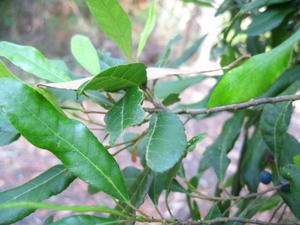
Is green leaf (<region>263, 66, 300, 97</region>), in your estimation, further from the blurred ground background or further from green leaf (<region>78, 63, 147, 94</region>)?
the blurred ground background

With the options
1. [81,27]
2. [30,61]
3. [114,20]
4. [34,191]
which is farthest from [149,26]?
[81,27]

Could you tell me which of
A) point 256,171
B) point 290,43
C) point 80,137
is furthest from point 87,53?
point 256,171

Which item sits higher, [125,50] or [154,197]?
[125,50]

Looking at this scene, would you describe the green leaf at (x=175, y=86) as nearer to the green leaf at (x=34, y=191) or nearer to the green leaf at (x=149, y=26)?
the green leaf at (x=149, y=26)

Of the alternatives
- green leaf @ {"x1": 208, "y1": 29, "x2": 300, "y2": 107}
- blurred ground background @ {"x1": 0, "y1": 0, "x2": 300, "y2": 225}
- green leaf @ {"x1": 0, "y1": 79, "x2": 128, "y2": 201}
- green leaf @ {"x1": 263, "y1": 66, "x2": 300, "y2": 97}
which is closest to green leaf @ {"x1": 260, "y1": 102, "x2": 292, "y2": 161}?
green leaf @ {"x1": 263, "y1": 66, "x2": 300, "y2": 97}

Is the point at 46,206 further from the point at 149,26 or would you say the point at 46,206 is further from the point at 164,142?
the point at 149,26

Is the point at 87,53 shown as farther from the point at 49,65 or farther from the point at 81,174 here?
the point at 81,174
